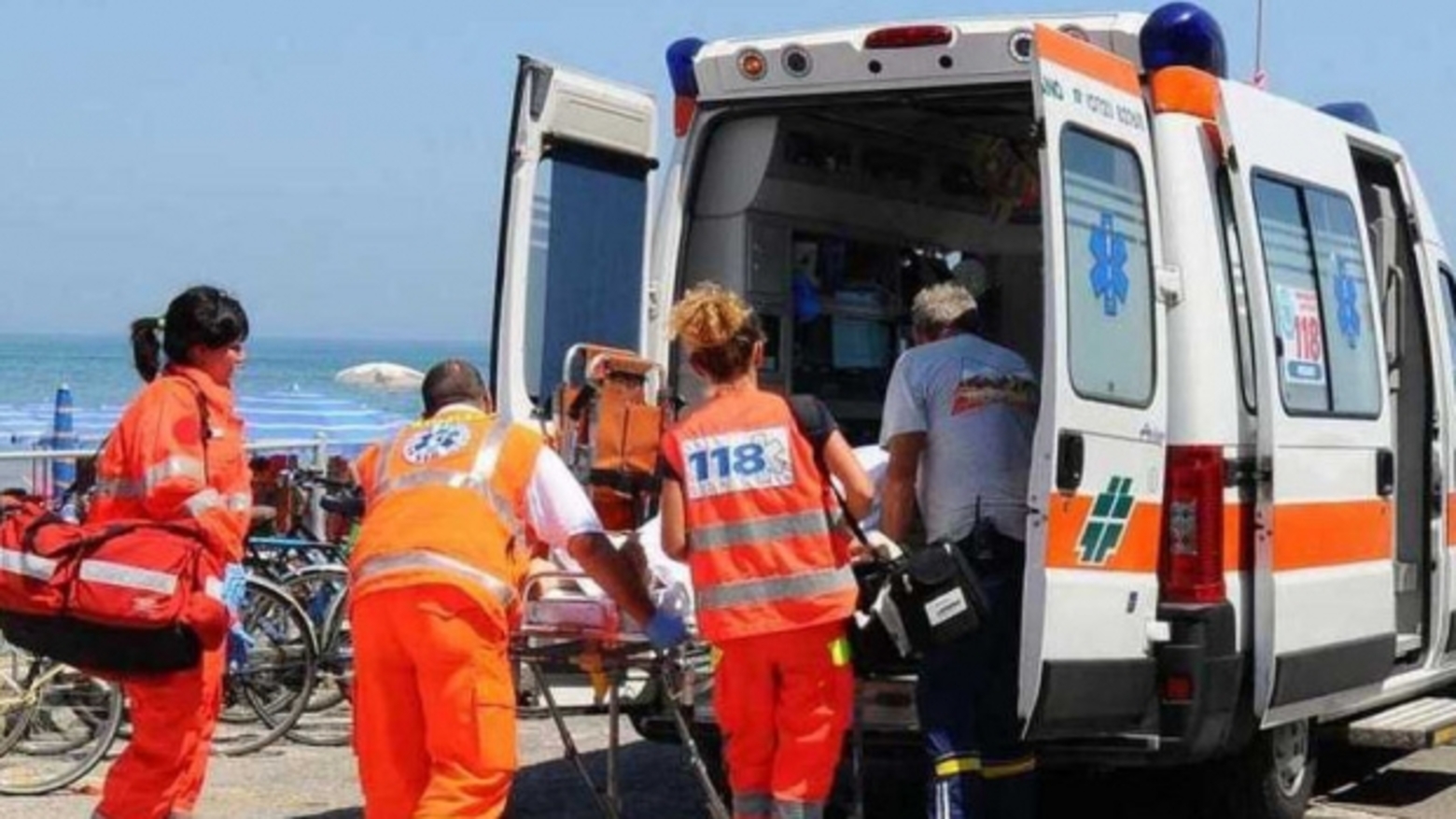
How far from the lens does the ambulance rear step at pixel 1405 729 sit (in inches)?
316

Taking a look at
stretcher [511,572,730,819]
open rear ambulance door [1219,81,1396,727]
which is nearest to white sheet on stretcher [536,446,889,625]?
stretcher [511,572,730,819]

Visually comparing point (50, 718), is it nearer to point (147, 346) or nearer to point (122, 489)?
point (147, 346)

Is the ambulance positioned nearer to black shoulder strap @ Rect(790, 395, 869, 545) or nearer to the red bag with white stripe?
black shoulder strap @ Rect(790, 395, 869, 545)

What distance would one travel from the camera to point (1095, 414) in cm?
647

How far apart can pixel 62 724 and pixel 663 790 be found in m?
2.41

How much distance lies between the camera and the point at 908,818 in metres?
8.50

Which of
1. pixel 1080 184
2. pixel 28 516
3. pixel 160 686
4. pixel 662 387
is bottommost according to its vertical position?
pixel 160 686

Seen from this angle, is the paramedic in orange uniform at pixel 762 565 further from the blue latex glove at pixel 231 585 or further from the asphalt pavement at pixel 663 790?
the asphalt pavement at pixel 663 790

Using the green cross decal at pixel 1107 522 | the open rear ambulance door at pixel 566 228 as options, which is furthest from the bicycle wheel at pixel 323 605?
the green cross decal at pixel 1107 522

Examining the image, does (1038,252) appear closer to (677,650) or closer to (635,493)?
(635,493)

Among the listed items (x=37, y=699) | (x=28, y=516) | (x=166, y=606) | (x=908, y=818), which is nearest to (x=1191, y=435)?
(x=908, y=818)

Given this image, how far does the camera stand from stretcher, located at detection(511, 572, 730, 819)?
644 centimetres

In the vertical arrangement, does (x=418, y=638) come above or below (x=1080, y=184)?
below

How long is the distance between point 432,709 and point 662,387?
2476 mm
